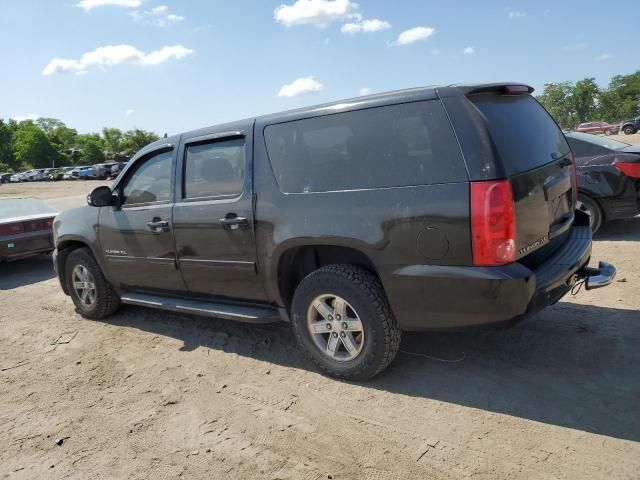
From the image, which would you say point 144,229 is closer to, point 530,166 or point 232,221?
point 232,221

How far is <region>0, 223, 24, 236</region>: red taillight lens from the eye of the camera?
26.9 feet

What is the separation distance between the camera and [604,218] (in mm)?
6957

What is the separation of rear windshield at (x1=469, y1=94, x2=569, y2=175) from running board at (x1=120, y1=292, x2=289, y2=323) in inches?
78.2

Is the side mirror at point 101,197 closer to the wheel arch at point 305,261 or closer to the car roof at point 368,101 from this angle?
the car roof at point 368,101

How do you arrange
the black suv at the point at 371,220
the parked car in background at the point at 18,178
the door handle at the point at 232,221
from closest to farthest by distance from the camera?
the black suv at the point at 371,220
the door handle at the point at 232,221
the parked car in background at the point at 18,178

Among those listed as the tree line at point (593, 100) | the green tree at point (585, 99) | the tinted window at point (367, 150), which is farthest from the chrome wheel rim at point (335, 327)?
the green tree at point (585, 99)

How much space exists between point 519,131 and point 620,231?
514cm

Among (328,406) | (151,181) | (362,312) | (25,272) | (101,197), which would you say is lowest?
(328,406)

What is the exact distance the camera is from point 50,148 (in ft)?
355

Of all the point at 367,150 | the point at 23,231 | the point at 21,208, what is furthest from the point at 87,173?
the point at 367,150

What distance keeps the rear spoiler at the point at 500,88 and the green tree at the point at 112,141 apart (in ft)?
394

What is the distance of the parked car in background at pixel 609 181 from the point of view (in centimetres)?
669

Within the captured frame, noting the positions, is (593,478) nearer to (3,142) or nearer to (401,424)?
(401,424)

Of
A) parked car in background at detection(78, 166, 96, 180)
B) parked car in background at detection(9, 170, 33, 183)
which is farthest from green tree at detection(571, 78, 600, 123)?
parked car in background at detection(9, 170, 33, 183)
